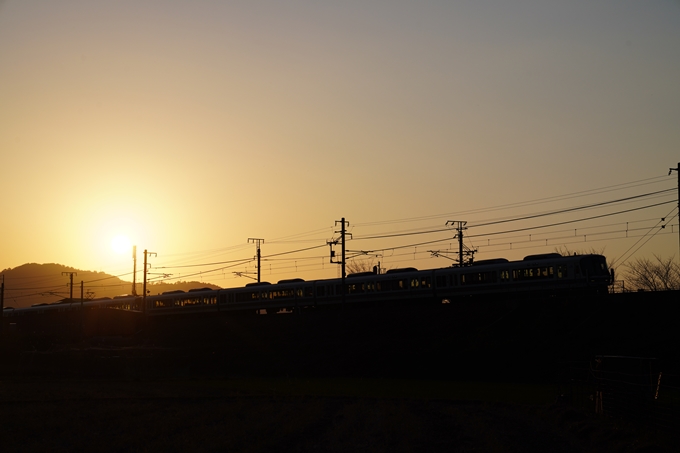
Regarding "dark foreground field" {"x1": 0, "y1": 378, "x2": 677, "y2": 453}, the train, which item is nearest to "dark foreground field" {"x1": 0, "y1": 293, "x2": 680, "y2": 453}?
"dark foreground field" {"x1": 0, "y1": 378, "x2": 677, "y2": 453}

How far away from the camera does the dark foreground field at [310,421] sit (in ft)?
61.7

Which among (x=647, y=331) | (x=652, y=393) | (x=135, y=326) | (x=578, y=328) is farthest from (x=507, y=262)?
(x=135, y=326)

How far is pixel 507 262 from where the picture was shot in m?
51.1

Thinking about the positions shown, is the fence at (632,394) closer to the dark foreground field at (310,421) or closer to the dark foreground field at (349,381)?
the dark foreground field at (349,381)

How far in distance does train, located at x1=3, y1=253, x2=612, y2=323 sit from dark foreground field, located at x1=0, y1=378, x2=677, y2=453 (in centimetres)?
1552

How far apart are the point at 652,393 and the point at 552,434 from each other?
3.25 metres

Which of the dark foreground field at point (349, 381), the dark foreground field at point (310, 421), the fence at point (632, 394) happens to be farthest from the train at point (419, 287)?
the fence at point (632, 394)

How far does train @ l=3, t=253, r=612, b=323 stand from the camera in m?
48.1

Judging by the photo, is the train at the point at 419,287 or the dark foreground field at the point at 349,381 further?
the train at the point at 419,287

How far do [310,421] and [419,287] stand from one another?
3355 cm

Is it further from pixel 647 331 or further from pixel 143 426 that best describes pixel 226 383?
pixel 647 331

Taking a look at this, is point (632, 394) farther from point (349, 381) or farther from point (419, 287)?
point (419, 287)

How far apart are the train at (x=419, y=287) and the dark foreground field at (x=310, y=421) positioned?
1552 cm

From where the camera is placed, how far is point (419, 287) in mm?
55812
